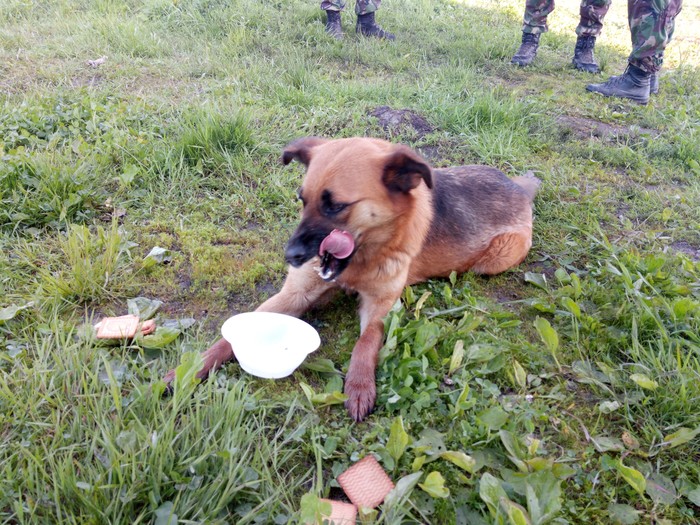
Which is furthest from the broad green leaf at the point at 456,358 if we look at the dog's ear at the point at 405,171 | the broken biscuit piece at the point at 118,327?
the broken biscuit piece at the point at 118,327

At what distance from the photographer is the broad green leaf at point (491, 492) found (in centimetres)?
171

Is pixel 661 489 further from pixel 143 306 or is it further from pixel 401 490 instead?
pixel 143 306

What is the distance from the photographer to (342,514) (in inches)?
Answer: 67.6

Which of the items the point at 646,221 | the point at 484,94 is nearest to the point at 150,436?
the point at 646,221

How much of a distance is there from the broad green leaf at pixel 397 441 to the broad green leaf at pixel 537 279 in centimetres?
161

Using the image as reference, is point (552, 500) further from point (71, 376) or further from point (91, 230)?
point (91, 230)

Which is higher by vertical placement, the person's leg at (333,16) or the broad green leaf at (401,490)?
the person's leg at (333,16)

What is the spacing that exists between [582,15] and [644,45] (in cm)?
141

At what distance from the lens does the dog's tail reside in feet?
12.3

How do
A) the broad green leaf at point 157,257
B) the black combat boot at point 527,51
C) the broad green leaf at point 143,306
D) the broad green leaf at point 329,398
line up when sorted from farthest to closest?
the black combat boot at point 527,51 → the broad green leaf at point 157,257 → the broad green leaf at point 143,306 → the broad green leaf at point 329,398

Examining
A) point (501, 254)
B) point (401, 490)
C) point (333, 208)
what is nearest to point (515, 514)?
point (401, 490)

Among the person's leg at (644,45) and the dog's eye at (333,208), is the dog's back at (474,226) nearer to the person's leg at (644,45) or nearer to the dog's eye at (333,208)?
the dog's eye at (333,208)

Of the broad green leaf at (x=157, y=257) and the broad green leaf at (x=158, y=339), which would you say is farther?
the broad green leaf at (x=157, y=257)

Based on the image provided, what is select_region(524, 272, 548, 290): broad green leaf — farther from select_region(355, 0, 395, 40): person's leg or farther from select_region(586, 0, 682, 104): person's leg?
select_region(355, 0, 395, 40): person's leg
